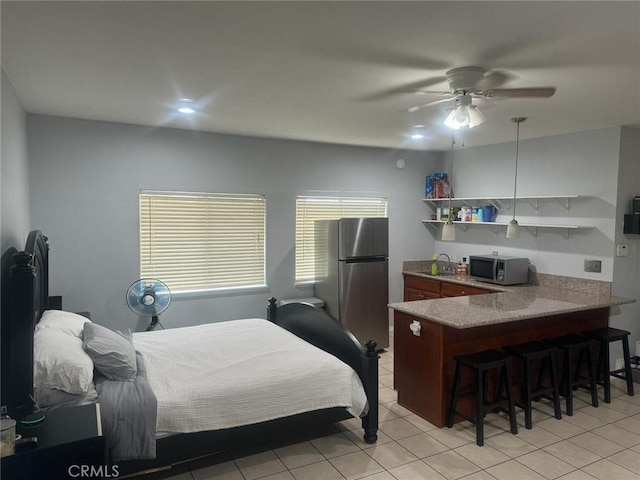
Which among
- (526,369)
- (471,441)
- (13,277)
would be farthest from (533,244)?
(13,277)

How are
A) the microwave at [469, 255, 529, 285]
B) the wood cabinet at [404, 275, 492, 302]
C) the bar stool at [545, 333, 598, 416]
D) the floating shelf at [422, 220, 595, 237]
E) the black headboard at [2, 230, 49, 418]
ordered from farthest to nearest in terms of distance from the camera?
the wood cabinet at [404, 275, 492, 302], the microwave at [469, 255, 529, 285], the floating shelf at [422, 220, 595, 237], the bar stool at [545, 333, 598, 416], the black headboard at [2, 230, 49, 418]

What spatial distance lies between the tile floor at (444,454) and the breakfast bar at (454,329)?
261 millimetres

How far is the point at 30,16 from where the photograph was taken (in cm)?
197

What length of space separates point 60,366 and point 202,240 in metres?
2.60

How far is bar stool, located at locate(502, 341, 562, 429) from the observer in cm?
338

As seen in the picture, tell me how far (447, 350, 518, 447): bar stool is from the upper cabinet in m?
1.98

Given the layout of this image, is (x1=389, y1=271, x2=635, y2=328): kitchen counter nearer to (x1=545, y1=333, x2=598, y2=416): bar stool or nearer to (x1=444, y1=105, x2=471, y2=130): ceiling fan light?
(x1=545, y1=333, x2=598, y2=416): bar stool

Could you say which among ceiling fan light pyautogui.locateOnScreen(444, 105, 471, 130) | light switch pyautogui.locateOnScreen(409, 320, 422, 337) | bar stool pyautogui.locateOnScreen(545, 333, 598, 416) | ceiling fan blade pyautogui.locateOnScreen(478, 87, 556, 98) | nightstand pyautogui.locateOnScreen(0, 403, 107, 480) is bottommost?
bar stool pyautogui.locateOnScreen(545, 333, 598, 416)

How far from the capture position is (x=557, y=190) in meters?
4.73

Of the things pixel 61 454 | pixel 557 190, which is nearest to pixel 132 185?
pixel 61 454

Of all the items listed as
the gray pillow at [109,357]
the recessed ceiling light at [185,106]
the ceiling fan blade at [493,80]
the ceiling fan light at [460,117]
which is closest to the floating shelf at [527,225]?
the ceiling fan blade at [493,80]

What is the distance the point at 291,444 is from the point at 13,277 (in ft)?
6.75

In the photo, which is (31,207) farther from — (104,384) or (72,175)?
(104,384)

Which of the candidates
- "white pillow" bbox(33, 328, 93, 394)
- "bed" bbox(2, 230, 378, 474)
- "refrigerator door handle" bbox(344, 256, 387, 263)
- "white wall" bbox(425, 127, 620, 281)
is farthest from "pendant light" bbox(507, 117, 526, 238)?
"white pillow" bbox(33, 328, 93, 394)
